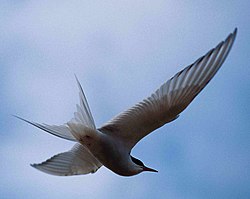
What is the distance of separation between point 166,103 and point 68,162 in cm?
127

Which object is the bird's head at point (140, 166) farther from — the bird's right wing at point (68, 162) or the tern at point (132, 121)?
the bird's right wing at point (68, 162)

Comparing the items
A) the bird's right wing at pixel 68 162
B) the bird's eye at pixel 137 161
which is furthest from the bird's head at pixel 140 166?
the bird's right wing at pixel 68 162

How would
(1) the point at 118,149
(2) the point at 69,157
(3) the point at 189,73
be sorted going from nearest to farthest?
1. (3) the point at 189,73
2. (1) the point at 118,149
3. (2) the point at 69,157

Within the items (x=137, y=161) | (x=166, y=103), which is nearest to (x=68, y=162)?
(x=137, y=161)

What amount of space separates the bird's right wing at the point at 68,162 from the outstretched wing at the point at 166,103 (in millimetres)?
638

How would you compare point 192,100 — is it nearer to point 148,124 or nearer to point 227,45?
point 148,124

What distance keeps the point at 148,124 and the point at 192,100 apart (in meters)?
0.43

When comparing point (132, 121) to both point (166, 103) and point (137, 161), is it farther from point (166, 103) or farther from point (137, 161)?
point (137, 161)

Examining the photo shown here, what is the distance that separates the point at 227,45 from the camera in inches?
151

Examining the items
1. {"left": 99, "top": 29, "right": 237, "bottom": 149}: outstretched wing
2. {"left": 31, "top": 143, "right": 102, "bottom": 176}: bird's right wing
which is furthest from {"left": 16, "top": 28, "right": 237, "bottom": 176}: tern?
{"left": 31, "top": 143, "right": 102, "bottom": 176}: bird's right wing

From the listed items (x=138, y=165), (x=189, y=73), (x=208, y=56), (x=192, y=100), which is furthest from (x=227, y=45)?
(x=138, y=165)

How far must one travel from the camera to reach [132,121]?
4559mm

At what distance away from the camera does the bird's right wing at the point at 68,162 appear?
5078 mm

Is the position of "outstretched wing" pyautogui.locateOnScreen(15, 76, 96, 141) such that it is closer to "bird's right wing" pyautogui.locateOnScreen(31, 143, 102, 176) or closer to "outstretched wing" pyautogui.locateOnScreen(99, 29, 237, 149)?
"outstretched wing" pyautogui.locateOnScreen(99, 29, 237, 149)
